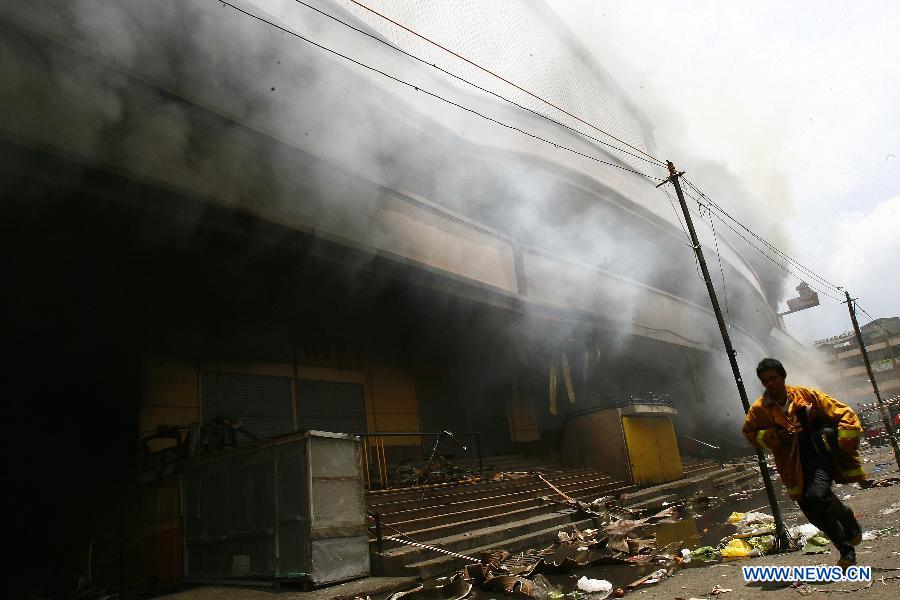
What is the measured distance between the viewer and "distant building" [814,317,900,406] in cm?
4422

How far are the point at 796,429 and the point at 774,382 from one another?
305 millimetres

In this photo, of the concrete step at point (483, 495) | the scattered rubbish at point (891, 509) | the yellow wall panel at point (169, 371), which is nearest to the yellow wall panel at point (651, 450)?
the concrete step at point (483, 495)

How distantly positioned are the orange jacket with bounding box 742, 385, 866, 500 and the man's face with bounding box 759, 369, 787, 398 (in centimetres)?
5

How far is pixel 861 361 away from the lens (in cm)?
4631

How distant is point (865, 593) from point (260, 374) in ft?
28.9

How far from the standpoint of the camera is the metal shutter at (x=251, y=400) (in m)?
8.77

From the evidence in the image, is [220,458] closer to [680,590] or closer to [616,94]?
[680,590]

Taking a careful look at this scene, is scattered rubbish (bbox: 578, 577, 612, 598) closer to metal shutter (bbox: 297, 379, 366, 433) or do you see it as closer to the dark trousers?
the dark trousers

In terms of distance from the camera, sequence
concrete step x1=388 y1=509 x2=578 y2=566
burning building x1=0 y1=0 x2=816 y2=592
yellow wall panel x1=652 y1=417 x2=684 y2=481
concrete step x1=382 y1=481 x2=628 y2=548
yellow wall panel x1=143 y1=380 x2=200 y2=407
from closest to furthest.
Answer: concrete step x1=388 y1=509 x2=578 y2=566
burning building x1=0 y1=0 x2=816 y2=592
concrete step x1=382 y1=481 x2=628 y2=548
yellow wall panel x1=143 y1=380 x2=200 y2=407
yellow wall panel x1=652 y1=417 x2=684 y2=481

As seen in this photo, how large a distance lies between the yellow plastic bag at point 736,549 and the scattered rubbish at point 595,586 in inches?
49.2

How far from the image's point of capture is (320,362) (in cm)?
1044

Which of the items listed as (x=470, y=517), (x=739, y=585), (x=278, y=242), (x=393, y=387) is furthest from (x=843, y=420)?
(x=393, y=387)

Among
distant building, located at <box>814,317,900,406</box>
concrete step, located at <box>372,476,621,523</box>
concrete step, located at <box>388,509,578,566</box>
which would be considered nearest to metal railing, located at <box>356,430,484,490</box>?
concrete step, located at <box>372,476,621,523</box>

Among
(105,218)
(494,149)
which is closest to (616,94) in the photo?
(494,149)
